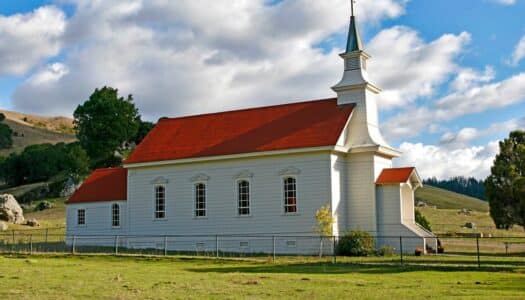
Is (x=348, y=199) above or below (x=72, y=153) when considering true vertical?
below

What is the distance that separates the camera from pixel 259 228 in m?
39.3

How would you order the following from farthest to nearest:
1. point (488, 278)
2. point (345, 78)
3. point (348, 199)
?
point (345, 78) < point (348, 199) < point (488, 278)

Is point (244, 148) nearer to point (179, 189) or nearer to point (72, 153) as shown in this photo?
point (179, 189)

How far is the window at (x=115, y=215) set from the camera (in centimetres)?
4647

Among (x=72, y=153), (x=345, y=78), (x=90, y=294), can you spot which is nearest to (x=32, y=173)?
(x=72, y=153)

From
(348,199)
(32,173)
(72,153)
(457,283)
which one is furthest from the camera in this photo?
(32,173)

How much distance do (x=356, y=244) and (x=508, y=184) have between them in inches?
409

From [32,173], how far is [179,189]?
63.0 metres

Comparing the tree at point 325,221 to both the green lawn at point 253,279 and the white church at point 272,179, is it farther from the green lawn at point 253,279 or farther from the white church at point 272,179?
the green lawn at point 253,279

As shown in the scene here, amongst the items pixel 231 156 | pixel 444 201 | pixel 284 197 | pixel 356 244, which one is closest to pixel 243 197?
pixel 231 156

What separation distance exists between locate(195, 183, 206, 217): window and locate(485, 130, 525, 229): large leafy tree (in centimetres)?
1763

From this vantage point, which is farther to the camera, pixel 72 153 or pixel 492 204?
pixel 72 153

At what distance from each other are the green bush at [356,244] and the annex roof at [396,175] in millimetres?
3668

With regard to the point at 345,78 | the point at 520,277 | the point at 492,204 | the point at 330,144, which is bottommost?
the point at 520,277
